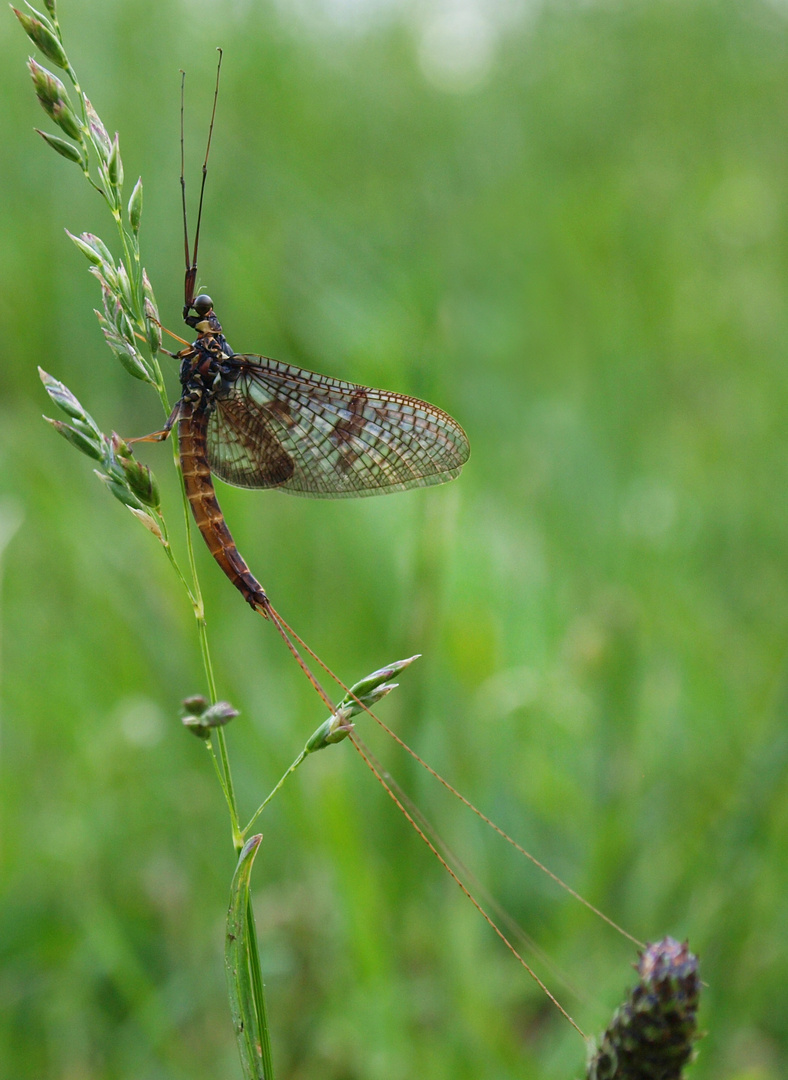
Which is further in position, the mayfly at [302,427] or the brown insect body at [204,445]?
the mayfly at [302,427]

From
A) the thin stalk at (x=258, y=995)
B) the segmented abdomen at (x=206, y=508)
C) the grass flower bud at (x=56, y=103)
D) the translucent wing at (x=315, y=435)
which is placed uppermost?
the grass flower bud at (x=56, y=103)

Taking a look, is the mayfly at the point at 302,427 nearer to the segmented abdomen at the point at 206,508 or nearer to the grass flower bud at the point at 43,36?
the segmented abdomen at the point at 206,508

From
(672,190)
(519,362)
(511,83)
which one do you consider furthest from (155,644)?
(511,83)

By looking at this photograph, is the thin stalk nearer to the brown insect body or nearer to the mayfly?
the brown insect body

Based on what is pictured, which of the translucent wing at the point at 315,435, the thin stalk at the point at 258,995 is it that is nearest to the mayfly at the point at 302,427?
the translucent wing at the point at 315,435

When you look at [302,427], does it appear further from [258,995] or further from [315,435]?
[258,995]

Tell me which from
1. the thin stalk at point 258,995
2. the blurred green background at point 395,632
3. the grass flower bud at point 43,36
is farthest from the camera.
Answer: the blurred green background at point 395,632

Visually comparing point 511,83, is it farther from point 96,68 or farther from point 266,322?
point 266,322

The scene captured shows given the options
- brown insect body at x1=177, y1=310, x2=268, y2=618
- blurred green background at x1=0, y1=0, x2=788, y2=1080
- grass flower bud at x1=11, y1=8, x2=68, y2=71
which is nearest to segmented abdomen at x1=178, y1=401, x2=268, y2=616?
brown insect body at x1=177, y1=310, x2=268, y2=618
